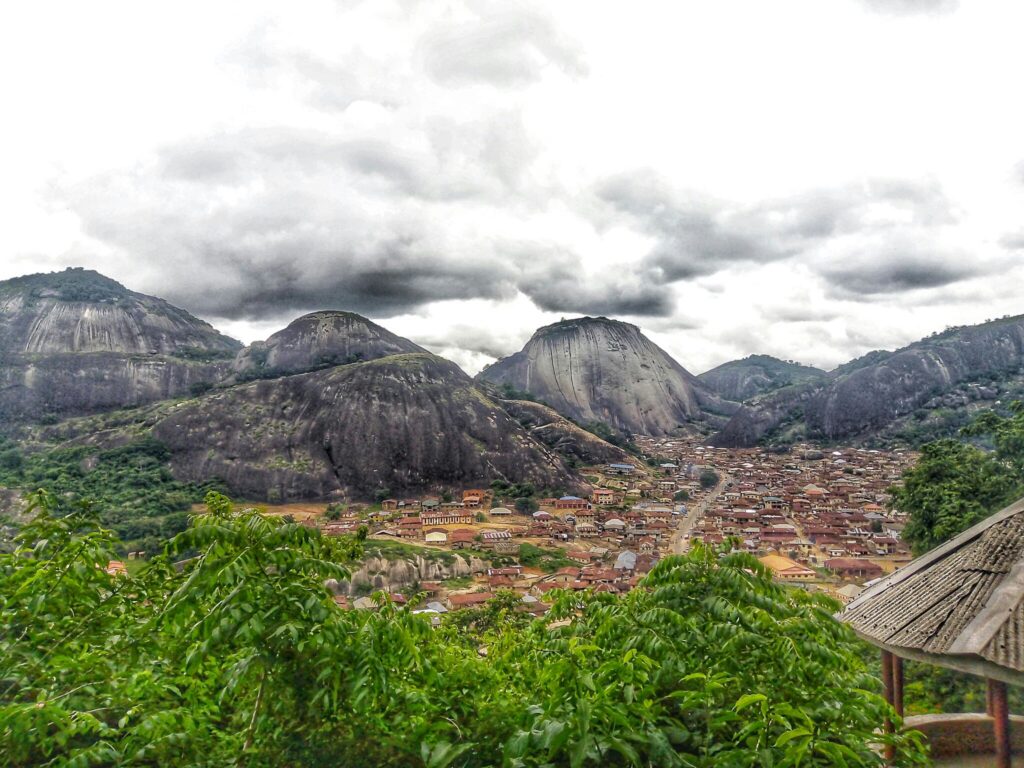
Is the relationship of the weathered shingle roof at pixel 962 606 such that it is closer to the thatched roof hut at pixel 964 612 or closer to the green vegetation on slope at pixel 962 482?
the thatched roof hut at pixel 964 612

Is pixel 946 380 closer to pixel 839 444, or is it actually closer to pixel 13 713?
pixel 839 444

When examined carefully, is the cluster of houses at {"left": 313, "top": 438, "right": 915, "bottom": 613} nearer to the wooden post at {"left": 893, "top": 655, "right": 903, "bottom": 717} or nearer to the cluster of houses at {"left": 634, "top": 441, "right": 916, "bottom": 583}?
the cluster of houses at {"left": 634, "top": 441, "right": 916, "bottom": 583}

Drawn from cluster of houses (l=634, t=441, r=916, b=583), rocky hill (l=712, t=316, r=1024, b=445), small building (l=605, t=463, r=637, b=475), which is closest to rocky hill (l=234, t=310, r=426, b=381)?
small building (l=605, t=463, r=637, b=475)

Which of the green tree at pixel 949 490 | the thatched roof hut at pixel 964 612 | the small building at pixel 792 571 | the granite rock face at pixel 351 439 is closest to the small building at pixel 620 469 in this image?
the granite rock face at pixel 351 439

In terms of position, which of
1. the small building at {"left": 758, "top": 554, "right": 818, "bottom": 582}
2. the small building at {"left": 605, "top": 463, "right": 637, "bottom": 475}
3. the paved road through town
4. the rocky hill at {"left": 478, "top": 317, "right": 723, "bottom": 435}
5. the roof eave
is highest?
the rocky hill at {"left": 478, "top": 317, "right": 723, "bottom": 435}

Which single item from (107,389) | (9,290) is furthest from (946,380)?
(9,290)
